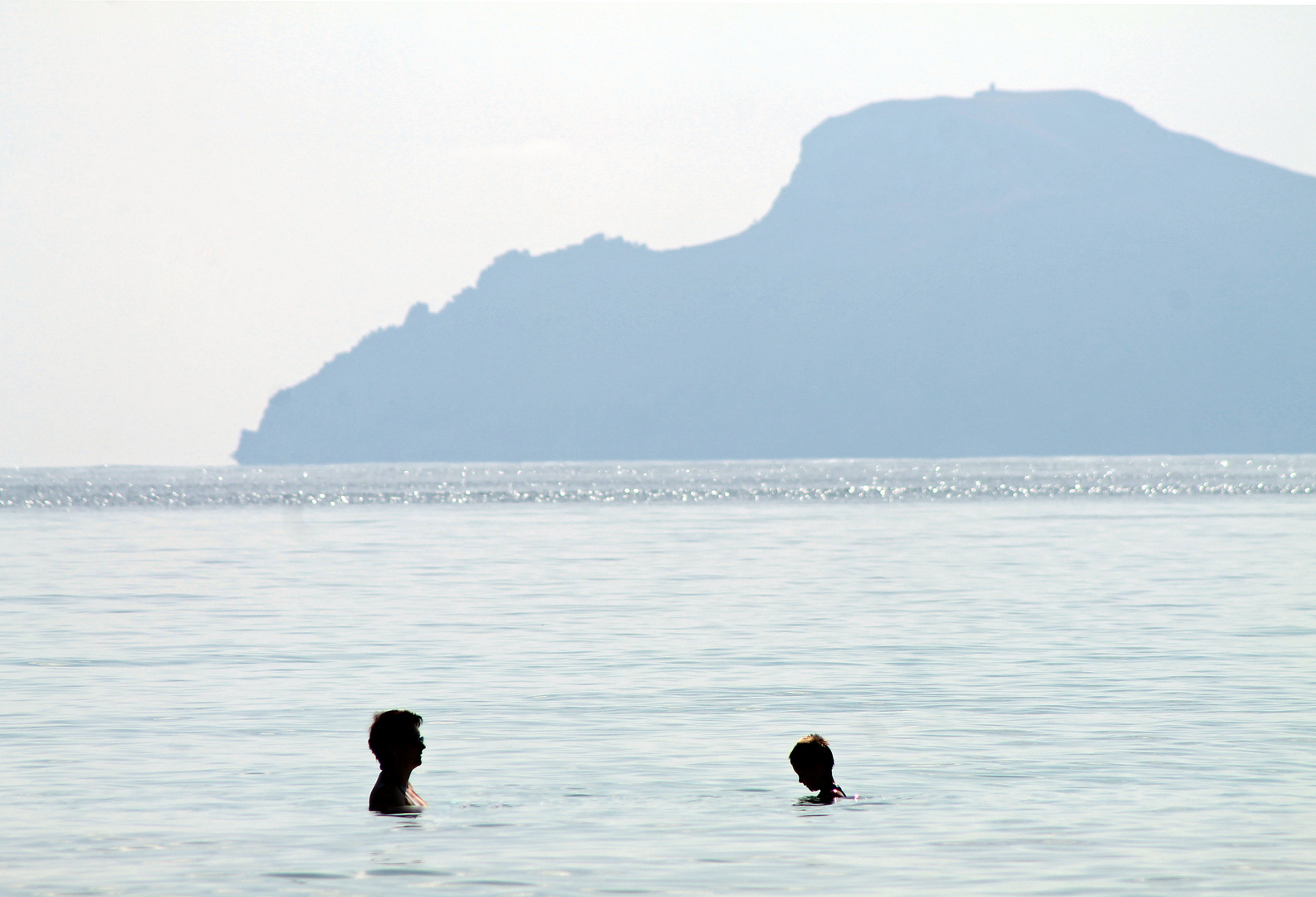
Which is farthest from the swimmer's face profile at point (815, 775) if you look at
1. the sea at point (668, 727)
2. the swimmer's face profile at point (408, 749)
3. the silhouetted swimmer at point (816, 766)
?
the swimmer's face profile at point (408, 749)

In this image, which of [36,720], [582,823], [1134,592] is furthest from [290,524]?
[582,823]

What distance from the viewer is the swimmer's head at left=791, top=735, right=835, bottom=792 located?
1520cm

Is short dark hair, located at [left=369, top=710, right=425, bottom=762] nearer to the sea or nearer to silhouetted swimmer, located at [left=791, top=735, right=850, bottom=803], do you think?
the sea

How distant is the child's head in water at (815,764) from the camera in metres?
15.2

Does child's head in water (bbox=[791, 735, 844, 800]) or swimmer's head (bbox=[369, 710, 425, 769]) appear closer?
swimmer's head (bbox=[369, 710, 425, 769])

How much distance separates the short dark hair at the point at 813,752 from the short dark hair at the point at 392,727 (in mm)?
3104

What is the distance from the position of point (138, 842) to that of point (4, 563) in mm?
43444

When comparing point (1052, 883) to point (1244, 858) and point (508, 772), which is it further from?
point (508, 772)

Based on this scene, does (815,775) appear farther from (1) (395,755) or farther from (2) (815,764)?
(1) (395,755)

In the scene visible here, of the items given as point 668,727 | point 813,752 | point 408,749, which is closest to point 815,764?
point 813,752

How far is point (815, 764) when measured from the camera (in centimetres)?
1528

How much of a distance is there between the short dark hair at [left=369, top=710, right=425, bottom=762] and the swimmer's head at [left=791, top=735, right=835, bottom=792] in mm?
3109

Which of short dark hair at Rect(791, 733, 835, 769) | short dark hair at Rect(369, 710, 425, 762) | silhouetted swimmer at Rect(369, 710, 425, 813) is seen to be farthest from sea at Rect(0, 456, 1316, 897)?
short dark hair at Rect(369, 710, 425, 762)

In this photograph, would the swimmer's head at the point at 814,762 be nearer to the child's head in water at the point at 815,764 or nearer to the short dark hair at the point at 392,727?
the child's head in water at the point at 815,764
